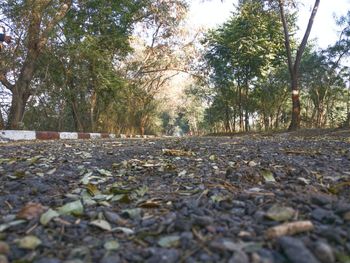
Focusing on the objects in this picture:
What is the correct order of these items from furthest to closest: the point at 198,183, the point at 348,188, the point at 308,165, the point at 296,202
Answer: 1. the point at 308,165
2. the point at 198,183
3. the point at 348,188
4. the point at 296,202

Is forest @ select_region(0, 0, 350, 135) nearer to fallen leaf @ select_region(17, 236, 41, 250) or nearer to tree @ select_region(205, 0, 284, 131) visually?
tree @ select_region(205, 0, 284, 131)

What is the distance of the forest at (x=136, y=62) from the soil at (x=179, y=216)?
8.55m

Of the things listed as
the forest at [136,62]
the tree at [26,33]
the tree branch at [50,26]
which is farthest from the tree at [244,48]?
the tree at [26,33]

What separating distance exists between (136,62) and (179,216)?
22498 mm

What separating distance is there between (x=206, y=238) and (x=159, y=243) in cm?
15

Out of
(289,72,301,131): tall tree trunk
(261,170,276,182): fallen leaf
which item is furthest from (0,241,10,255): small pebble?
(289,72,301,131): tall tree trunk

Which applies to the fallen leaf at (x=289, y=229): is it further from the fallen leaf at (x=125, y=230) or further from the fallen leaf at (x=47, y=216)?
the fallen leaf at (x=47, y=216)

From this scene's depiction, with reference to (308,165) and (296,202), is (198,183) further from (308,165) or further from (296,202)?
(308,165)

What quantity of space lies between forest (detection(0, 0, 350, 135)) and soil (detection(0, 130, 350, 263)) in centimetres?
A: 855

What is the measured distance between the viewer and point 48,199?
6.25 feet

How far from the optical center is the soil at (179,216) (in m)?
1.15

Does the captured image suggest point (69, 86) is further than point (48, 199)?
Yes

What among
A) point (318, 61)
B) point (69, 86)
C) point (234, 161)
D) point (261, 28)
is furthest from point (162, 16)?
point (234, 161)

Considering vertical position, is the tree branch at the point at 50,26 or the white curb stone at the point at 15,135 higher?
the tree branch at the point at 50,26
